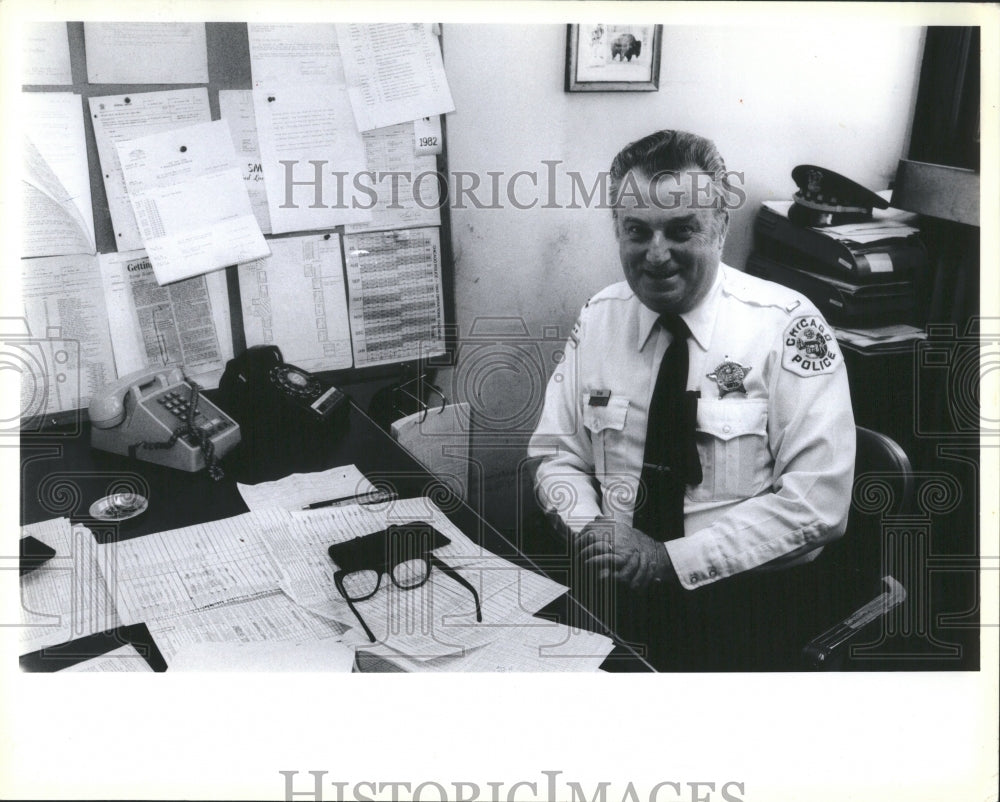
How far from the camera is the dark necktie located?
115 centimetres

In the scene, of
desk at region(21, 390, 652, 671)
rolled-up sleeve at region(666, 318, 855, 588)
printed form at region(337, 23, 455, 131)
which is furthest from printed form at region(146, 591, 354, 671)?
printed form at region(337, 23, 455, 131)

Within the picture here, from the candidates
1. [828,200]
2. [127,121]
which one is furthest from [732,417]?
[127,121]

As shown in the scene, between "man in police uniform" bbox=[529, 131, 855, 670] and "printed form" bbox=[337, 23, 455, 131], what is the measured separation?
1.14 ft

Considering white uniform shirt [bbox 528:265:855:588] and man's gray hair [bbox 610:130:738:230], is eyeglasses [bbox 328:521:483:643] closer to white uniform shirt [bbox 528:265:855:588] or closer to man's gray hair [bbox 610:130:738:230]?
white uniform shirt [bbox 528:265:855:588]

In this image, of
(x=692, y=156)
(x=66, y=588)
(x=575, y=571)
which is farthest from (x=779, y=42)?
(x=66, y=588)

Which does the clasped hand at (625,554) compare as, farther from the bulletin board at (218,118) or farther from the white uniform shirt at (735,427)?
the bulletin board at (218,118)

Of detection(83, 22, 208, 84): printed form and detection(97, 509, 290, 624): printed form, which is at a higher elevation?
detection(83, 22, 208, 84): printed form

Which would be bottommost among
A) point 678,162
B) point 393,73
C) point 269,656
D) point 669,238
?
point 269,656

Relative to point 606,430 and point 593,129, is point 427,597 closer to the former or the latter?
point 606,430

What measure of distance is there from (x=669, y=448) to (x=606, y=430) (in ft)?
0.33

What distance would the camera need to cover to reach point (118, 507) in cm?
115

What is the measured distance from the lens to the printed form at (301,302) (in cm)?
140

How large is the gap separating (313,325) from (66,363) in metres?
0.40

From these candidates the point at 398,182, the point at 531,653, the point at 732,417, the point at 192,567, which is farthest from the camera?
the point at 398,182
